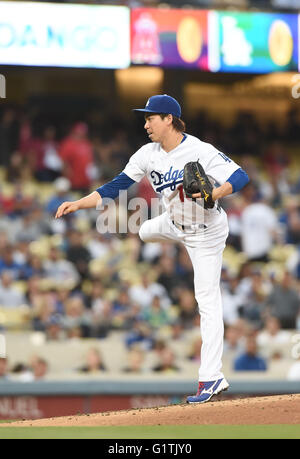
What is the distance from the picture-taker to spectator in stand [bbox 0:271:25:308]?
36.0ft

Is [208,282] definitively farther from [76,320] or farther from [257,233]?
[257,233]

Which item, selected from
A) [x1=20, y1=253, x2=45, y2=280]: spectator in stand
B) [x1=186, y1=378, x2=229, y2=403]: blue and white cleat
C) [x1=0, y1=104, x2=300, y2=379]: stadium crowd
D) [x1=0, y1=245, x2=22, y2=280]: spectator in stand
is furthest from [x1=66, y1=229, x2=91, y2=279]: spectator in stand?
[x1=186, y1=378, x2=229, y2=403]: blue and white cleat

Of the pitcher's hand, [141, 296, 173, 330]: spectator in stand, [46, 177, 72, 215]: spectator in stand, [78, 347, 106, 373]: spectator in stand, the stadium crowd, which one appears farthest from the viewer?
[46, 177, 72, 215]: spectator in stand

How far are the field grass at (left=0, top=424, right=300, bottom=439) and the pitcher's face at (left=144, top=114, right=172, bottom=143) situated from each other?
5.70 feet

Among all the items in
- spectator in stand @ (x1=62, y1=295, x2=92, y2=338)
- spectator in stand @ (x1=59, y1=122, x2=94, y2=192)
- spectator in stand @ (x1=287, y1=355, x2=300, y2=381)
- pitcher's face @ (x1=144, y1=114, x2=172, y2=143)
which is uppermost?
spectator in stand @ (x1=59, y1=122, x2=94, y2=192)

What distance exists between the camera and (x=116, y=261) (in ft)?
39.1

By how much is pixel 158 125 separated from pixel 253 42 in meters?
8.16

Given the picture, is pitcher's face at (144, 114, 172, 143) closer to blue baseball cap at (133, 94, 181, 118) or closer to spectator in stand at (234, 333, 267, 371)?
blue baseball cap at (133, 94, 181, 118)

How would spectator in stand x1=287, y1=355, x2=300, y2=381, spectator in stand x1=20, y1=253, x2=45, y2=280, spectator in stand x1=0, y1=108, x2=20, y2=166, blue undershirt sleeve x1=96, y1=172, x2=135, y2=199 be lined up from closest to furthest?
1. blue undershirt sleeve x1=96, y1=172, x2=135, y2=199
2. spectator in stand x1=287, y1=355, x2=300, y2=381
3. spectator in stand x1=20, y1=253, x2=45, y2=280
4. spectator in stand x1=0, y1=108, x2=20, y2=166

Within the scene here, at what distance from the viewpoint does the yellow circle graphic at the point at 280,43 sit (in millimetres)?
13430

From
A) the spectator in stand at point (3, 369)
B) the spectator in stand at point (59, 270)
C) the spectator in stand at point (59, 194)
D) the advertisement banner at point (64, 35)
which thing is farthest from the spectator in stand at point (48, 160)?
the spectator in stand at point (3, 369)

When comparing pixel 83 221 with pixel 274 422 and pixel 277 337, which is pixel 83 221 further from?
pixel 274 422

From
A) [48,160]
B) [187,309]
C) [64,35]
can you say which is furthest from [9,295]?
[64,35]

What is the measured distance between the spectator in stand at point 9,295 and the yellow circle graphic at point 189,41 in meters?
4.29
